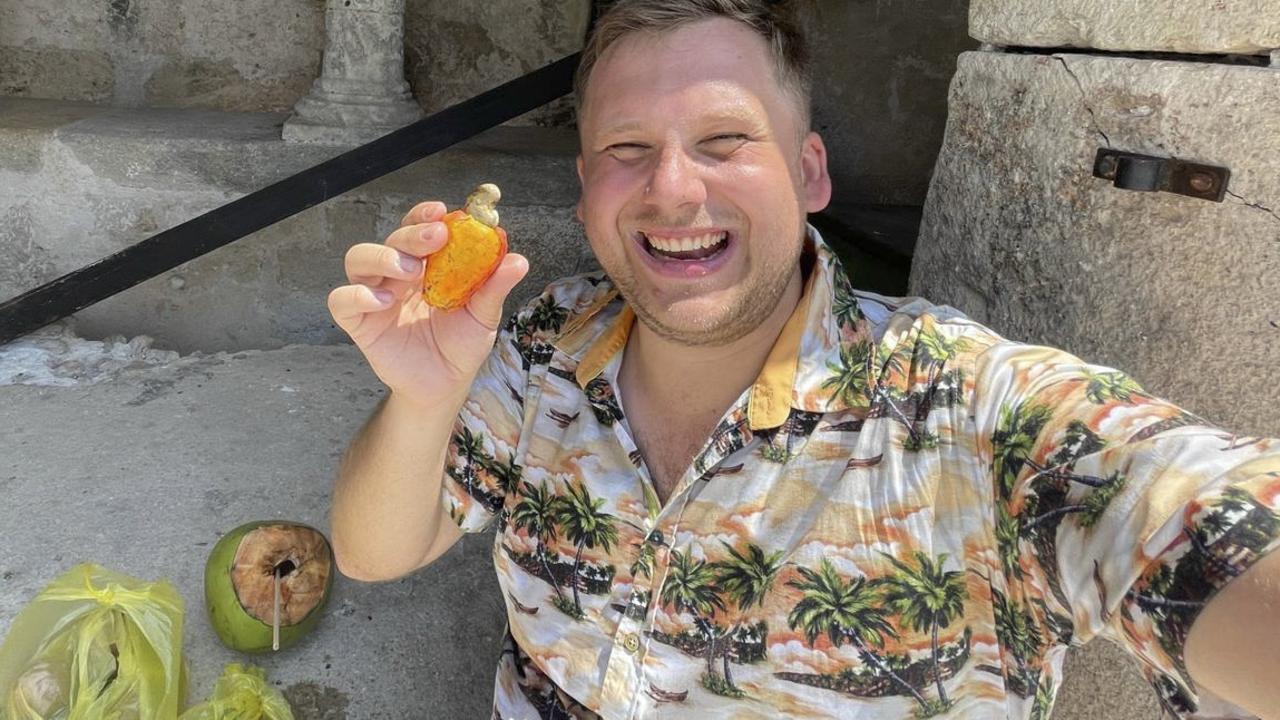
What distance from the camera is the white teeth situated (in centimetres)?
149

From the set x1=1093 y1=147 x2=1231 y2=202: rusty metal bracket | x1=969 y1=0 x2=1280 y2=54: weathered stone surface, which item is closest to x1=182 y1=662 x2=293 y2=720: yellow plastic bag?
x1=1093 y1=147 x2=1231 y2=202: rusty metal bracket

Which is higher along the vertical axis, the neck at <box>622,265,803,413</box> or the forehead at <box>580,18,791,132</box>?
the forehead at <box>580,18,791,132</box>

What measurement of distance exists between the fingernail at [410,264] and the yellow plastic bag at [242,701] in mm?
1115

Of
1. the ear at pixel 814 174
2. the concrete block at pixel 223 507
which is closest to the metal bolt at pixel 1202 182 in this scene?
the ear at pixel 814 174

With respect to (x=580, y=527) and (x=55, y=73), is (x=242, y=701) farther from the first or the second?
(x=55, y=73)

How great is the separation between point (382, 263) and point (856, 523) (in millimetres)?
771

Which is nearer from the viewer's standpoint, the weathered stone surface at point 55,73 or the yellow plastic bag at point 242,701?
the yellow plastic bag at point 242,701

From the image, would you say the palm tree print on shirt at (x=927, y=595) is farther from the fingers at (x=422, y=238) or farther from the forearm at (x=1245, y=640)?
the fingers at (x=422, y=238)

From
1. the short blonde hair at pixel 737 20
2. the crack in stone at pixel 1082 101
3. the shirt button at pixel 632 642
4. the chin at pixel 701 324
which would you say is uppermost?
the short blonde hair at pixel 737 20

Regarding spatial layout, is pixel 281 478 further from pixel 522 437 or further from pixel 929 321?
pixel 929 321

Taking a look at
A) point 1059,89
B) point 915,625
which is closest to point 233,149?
point 1059,89

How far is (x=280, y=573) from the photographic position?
1.96 metres

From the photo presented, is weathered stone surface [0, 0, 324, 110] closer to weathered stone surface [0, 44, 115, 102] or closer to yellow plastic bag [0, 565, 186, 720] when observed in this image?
weathered stone surface [0, 44, 115, 102]

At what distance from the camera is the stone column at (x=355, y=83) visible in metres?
3.38
